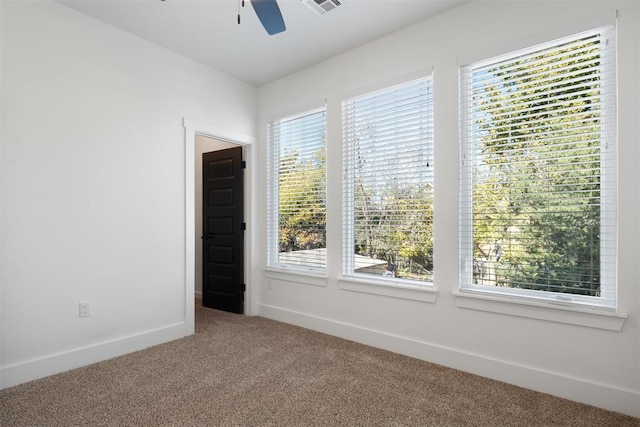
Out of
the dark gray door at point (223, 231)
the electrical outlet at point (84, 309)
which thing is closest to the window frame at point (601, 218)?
the dark gray door at point (223, 231)

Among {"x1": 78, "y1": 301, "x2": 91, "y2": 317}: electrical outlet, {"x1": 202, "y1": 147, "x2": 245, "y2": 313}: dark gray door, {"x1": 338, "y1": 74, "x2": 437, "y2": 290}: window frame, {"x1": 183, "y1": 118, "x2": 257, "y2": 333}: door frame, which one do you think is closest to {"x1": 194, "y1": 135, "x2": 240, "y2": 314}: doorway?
{"x1": 202, "y1": 147, "x2": 245, "y2": 313}: dark gray door

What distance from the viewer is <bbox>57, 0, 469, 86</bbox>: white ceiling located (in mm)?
2666

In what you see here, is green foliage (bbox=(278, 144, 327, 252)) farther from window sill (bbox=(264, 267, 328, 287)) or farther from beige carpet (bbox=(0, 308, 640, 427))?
beige carpet (bbox=(0, 308, 640, 427))

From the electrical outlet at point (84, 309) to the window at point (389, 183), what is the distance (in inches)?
87.5

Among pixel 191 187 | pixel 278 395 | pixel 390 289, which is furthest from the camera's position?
pixel 191 187

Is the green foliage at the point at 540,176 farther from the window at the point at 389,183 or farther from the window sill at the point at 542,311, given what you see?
the window at the point at 389,183

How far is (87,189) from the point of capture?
2.76 metres

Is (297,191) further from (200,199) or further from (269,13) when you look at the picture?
(269,13)

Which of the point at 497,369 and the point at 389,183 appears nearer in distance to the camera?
the point at 497,369

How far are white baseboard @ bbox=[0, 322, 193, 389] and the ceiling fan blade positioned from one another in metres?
2.76

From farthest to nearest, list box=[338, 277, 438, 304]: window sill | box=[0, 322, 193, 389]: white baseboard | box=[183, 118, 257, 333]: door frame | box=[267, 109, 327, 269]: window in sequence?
box=[267, 109, 327, 269]: window
box=[183, 118, 257, 333]: door frame
box=[338, 277, 438, 304]: window sill
box=[0, 322, 193, 389]: white baseboard

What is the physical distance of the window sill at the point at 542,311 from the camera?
2.09m

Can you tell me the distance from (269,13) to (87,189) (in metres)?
2.09

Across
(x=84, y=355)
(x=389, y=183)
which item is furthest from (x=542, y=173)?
(x=84, y=355)
